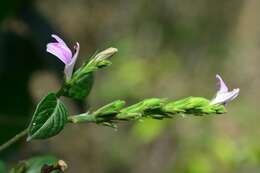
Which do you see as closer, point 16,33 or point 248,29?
point 16,33

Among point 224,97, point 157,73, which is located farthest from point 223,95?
point 157,73

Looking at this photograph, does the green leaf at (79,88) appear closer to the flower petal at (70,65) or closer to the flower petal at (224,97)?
the flower petal at (70,65)

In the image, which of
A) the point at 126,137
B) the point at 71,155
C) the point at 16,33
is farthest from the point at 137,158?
the point at 16,33

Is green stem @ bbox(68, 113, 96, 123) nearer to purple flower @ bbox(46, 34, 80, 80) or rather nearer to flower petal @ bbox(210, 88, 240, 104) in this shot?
purple flower @ bbox(46, 34, 80, 80)

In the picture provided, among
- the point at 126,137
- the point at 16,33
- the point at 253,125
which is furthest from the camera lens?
the point at 126,137

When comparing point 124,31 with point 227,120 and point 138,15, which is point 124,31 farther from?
point 227,120

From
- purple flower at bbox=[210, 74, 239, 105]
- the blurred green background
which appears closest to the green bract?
purple flower at bbox=[210, 74, 239, 105]

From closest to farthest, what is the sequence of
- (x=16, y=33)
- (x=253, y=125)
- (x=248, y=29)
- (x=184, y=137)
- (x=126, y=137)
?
1. (x=16, y=33)
2. (x=184, y=137)
3. (x=253, y=125)
4. (x=126, y=137)
5. (x=248, y=29)
